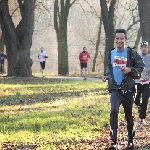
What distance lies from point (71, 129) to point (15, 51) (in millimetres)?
18259

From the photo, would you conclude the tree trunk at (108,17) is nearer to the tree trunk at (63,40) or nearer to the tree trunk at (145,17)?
the tree trunk at (145,17)

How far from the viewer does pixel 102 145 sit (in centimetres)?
823

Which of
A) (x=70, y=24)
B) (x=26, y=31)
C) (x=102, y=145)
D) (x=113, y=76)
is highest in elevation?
(x=70, y=24)

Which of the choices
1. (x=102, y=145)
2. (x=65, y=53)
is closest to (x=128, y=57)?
(x=102, y=145)

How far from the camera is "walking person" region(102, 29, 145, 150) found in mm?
7715

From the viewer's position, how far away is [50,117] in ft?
36.7

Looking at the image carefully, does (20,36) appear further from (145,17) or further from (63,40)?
(63,40)

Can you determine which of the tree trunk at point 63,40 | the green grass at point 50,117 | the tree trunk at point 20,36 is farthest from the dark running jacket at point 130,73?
the tree trunk at point 63,40

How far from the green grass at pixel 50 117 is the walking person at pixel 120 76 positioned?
1.12 meters

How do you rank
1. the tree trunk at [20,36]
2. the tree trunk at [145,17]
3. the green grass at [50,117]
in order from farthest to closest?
the tree trunk at [20,36]
the tree trunk at [145,17]
the green grass at [50,117]

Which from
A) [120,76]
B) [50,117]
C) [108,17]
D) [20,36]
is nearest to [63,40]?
[108,17]

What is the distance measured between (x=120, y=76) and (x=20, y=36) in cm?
2013

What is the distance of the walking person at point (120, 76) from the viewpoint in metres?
7.71

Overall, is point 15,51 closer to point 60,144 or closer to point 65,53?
point 65,53
